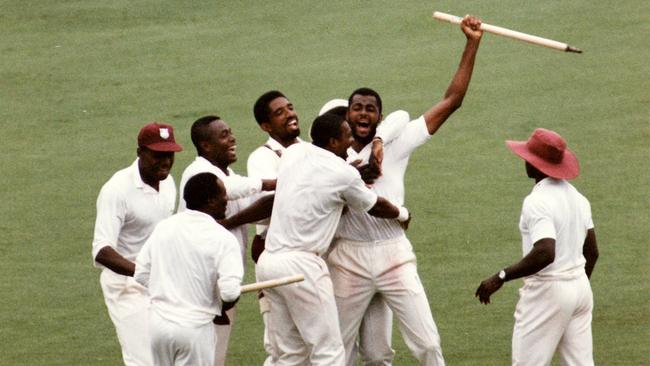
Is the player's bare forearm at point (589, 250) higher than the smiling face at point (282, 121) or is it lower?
lower

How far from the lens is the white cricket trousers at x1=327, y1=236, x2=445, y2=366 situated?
34.1 feet

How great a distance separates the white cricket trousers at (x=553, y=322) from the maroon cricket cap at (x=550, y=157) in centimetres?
66

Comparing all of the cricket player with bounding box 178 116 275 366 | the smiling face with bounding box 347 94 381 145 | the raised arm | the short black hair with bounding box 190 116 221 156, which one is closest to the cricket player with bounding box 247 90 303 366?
the cricket player with bounding box 178 116 275 366

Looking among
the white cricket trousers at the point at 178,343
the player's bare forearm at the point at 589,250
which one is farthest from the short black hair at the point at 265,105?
the player's bare forearm at the point at 589,250

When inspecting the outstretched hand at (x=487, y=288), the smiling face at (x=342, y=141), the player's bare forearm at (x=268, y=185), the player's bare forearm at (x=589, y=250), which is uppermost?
the smiling face at (x=342, y=141)

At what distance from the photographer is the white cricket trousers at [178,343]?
9.25 m

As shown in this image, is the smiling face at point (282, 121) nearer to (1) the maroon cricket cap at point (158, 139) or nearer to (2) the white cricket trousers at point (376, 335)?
(1) the maroon cricket cap at point (158, 139)

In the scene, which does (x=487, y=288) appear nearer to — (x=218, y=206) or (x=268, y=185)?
(x=268, y=185)

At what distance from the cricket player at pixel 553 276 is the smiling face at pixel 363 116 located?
1.03 m

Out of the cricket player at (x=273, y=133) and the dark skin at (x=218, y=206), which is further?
the cricket player at (x=273, y=133)

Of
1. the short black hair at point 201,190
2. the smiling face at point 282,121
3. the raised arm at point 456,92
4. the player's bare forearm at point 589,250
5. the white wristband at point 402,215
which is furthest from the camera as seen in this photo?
the smiling face at point 282,121

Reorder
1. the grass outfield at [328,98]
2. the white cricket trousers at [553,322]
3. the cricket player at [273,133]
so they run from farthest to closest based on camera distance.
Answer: the grass outfield at [328,98]
the cricket player at [273,133]
the white cricket trousers at [553,322]

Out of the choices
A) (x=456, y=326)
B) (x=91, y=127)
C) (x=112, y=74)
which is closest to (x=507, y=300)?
(x=456, y=326)

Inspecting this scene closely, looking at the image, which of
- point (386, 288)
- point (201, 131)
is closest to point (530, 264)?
point (386, 288)
